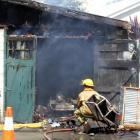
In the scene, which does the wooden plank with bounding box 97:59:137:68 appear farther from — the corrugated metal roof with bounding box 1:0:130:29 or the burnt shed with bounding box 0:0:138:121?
the corrugated metal roof with bounding box 1:0:130:29

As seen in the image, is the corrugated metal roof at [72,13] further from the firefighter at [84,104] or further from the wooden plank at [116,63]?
the firefighter at [84,104]

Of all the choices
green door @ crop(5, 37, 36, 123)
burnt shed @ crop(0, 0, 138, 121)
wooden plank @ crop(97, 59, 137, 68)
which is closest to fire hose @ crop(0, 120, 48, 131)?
green door @ crop(5, 37, 36, 123)

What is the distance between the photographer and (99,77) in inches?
603

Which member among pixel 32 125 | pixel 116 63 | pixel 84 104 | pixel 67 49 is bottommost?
pixel 32 125

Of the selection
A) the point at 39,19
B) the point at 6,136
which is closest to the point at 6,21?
the point at 39,19

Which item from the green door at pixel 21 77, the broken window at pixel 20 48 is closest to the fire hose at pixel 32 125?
the green door at pixel 21 77

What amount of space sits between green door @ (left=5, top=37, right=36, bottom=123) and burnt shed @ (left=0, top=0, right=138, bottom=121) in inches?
1.2

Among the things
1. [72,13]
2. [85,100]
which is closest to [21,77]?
[72,13]

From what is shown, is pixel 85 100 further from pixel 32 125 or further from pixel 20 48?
pixel 20 48

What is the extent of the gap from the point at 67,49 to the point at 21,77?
5.69ft

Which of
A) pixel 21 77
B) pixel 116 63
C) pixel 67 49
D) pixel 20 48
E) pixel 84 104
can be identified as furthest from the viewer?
pixel 67 49

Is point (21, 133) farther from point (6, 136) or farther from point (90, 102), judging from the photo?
point (6, 136)

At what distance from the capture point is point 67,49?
15.6 metres

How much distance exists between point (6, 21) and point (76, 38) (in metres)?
2.28
